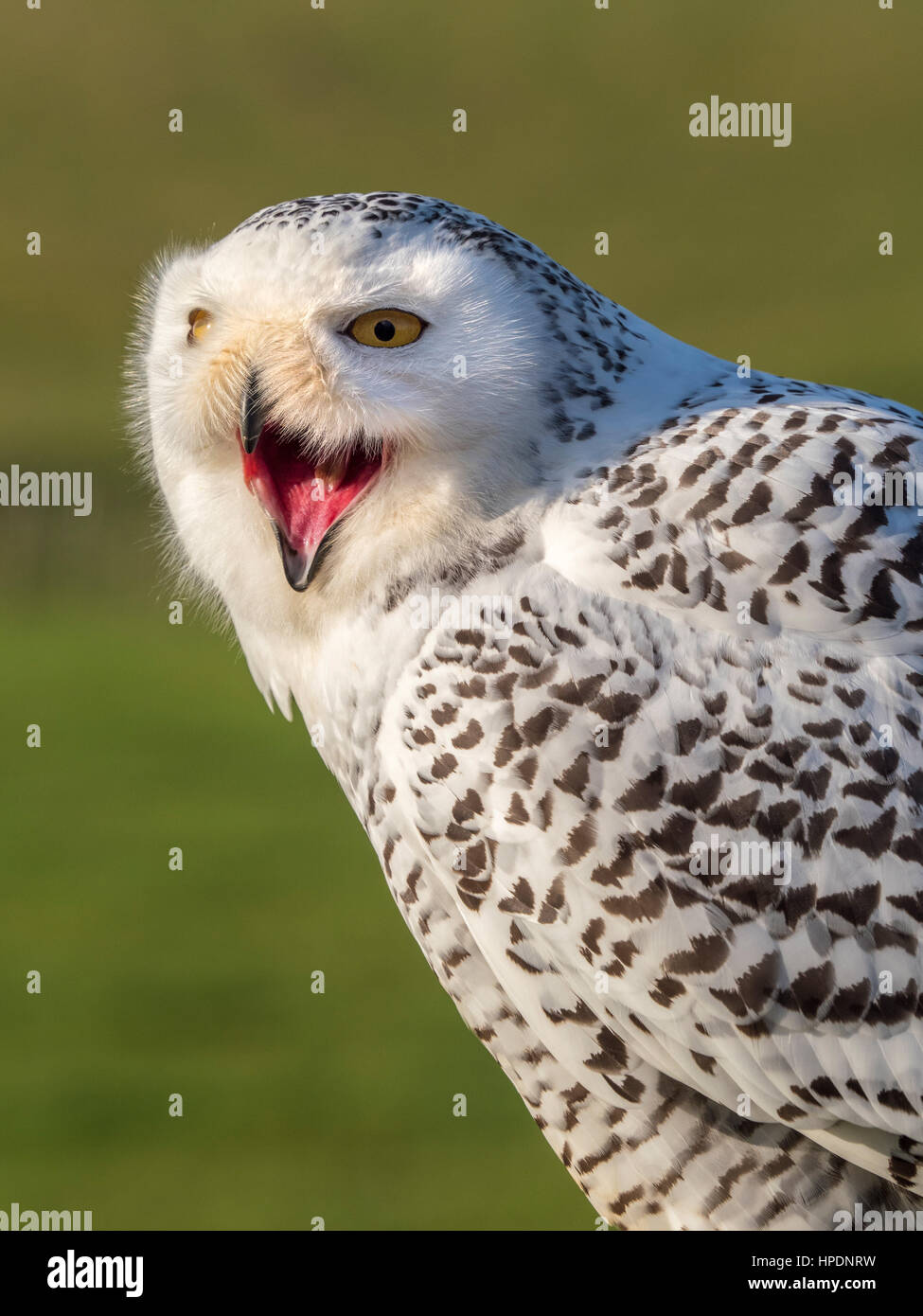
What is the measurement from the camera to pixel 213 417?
8.05 feet

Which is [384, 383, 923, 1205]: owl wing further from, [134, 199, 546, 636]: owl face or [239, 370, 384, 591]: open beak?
[239, 370, 384, 591]: open beak

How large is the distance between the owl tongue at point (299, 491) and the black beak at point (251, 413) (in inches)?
3.8

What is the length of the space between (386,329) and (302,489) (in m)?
0.34

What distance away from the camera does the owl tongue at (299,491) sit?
97.3 inches

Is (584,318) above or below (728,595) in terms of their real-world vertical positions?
above

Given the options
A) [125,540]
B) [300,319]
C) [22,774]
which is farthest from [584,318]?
[22,774]

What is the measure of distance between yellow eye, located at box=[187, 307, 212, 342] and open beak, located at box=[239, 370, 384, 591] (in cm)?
21

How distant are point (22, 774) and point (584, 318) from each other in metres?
14.5

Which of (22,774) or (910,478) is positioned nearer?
(910,478)

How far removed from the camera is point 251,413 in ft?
7.68

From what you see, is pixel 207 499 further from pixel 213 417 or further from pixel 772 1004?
pixel 772 1004

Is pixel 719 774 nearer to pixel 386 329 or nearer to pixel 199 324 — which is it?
pixel 386 329

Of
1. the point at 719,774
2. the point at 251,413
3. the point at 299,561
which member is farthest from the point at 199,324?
the point at 719,774

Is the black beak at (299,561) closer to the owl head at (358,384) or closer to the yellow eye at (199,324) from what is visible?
the owl head at (358,384)
